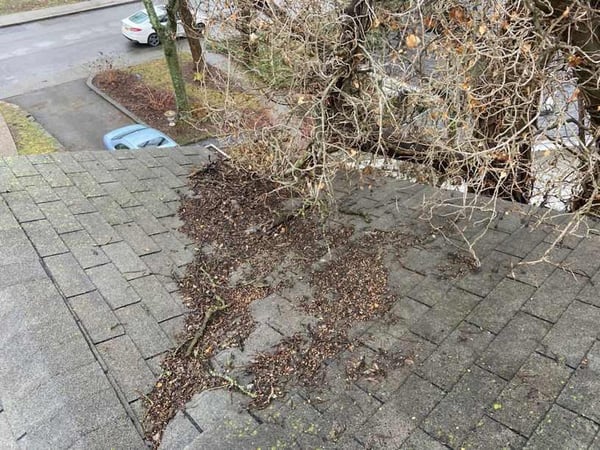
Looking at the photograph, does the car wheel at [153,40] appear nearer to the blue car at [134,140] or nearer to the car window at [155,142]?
the blue car at [134,140]

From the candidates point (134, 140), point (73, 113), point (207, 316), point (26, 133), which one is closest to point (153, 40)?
point (73, 113)

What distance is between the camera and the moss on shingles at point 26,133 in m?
13.9

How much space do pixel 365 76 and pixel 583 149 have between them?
2.10 m

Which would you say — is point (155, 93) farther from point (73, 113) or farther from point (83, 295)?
point (83, 295)

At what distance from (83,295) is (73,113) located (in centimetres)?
1467

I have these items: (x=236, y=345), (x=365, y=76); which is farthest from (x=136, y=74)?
(x=236, y=345)

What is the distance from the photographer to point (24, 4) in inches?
1021

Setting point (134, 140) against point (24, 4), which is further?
point (24, 4)

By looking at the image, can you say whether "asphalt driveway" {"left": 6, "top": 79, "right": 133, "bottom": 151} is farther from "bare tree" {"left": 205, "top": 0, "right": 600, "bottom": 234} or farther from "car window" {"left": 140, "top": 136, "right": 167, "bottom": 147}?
Answer: "bare tree" {"left": 205, "top": 0, "right": 600, "bottom": 234}

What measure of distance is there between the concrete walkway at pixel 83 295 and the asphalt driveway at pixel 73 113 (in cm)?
994

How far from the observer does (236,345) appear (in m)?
3.47

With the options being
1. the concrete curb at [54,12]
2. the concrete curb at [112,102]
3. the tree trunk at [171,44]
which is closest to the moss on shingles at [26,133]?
the concrete curb at [112,102]

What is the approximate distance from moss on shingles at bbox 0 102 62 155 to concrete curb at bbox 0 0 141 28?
10.2 meters

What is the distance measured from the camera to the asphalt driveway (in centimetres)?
1480
